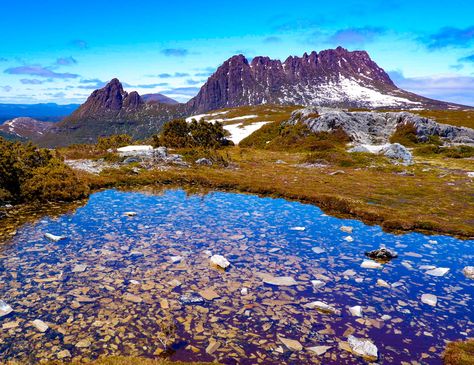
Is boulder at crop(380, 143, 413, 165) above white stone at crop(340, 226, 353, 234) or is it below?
above

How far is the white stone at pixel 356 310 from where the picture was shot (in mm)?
11461

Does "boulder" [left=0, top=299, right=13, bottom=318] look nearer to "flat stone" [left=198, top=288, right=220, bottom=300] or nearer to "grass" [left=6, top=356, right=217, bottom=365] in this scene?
"grass" [left=6, top=356, right=217, bottom=365]

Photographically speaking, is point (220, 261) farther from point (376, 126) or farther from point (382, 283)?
point (376, 126)

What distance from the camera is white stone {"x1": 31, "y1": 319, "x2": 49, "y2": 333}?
9.63 metres

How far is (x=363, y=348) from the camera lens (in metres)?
9.67

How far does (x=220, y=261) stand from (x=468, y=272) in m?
10.5

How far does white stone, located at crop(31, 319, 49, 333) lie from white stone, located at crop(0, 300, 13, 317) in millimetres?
1022

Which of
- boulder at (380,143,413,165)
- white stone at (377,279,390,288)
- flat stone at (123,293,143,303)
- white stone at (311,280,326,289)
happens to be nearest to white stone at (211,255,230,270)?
white stone at (311,280,326,289)

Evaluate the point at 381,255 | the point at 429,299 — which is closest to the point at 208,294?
the point at 429,299

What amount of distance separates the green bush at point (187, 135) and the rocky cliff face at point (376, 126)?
1923 cm

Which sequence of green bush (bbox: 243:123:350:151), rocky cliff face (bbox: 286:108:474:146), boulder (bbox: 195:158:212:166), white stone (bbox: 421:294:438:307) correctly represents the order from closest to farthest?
white stone (bbox: 421:294:438:307), boulder (bbox: 195:158:212:166), green bush (bbox: 243:123:350:151), rocky cliff face (bbox: 286:108:474:146)

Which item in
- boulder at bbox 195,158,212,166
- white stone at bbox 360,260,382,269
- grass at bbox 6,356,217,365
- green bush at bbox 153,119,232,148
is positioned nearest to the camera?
grass at bbox 6,356,217,365

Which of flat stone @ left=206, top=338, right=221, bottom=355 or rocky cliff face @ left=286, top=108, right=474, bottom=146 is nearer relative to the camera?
flat stone @ left=206, top=338, right=221, bottom=355

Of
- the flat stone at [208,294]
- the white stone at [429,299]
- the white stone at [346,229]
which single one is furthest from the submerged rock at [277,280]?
the white stone at [346,229]
